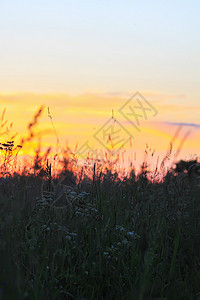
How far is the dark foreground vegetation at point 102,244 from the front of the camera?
268 centimetres

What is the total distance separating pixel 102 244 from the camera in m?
3.09

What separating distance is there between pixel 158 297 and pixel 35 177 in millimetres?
2025

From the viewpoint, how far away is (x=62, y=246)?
299 cm

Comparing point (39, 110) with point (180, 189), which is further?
point (180, 189)

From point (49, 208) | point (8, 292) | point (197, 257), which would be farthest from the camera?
point (49, 208)

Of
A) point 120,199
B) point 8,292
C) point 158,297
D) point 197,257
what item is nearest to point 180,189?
point 120,199

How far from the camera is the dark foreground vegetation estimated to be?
268 cm

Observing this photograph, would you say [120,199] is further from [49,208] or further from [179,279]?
[179,279]

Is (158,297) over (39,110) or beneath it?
beneath

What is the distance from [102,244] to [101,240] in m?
0.03

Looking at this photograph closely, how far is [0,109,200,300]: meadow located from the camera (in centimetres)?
268

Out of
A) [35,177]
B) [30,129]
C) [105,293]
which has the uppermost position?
[30,129]

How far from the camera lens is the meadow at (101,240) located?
2682mm

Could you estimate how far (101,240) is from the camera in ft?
10.2
